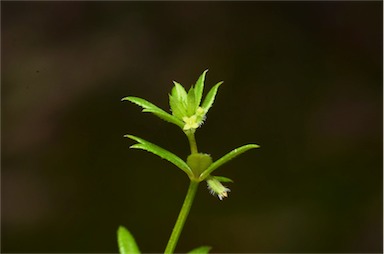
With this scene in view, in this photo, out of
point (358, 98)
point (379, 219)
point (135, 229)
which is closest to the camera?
point (135, 229)

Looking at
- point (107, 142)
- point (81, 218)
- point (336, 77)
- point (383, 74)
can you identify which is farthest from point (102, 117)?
point (383, 74)

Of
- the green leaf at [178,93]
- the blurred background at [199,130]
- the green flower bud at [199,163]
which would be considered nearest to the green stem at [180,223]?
the green flower bud at [199,163]

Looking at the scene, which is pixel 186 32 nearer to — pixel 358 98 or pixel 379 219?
pixel 358 98

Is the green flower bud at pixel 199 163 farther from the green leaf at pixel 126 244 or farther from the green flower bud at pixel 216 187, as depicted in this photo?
the green leaf at pixel 126 244

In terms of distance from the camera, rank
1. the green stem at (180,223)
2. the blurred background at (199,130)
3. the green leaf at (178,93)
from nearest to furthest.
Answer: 1. the green stem at (180,223)
2. the green leaf at (178,93)
3. the blurred background at (199,130)

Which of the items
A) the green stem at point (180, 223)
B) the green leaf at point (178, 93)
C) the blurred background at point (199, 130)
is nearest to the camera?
the green stem at point (180, 223)

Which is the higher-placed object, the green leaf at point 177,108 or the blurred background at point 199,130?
the blurred background at point 199,130

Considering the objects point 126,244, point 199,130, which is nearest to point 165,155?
point 126,244

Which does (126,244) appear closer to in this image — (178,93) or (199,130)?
(178,93)
